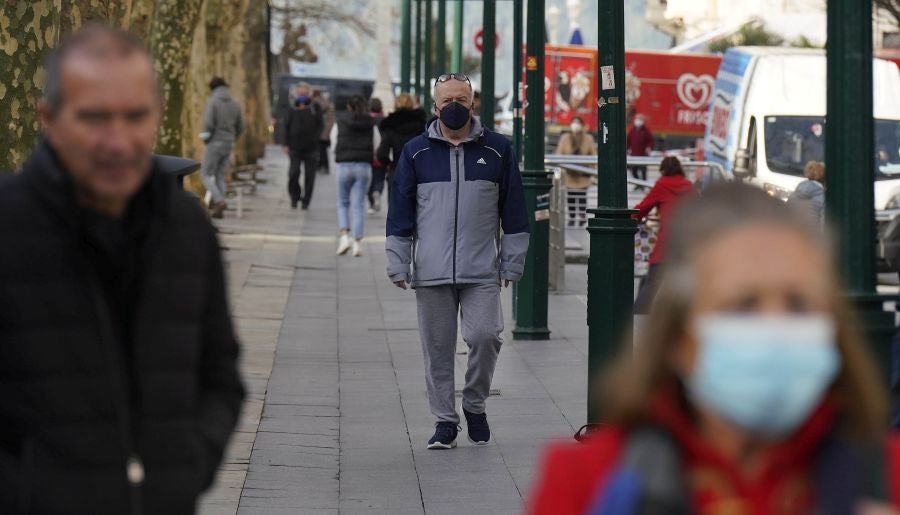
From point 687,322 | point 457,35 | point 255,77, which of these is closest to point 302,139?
point 457,35

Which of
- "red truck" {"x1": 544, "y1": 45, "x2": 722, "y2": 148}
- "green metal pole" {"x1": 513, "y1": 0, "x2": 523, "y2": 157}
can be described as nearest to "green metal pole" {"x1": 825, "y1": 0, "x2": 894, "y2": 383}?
"green metal pole" {"x1": 513, "y1": 0, "x2": 523, "y2": 157}

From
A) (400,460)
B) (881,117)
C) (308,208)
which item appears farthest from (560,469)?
(308,208)

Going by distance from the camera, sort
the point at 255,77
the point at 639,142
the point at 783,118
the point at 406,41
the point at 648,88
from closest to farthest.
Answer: the point at 783,118 < the point at 639,142 < the point at 406,41 < the point at 648,88 < the point at 255,77

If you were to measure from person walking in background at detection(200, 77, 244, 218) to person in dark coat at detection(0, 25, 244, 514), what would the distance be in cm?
2012

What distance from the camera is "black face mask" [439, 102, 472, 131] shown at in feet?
26.0

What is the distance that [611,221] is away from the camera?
8.00 m

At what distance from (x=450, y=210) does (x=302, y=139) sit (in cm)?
1819

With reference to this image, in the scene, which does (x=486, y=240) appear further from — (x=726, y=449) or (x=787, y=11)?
(x=787, y=11)

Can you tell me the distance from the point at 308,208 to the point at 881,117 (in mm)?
10520

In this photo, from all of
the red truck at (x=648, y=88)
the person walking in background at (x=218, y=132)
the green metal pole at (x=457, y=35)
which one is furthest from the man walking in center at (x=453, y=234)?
the red truck at (x=648, y=88)

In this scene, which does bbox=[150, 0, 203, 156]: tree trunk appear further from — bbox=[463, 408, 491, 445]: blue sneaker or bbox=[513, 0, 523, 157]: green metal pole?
bbox=[463, 408, 491, 445]: blue sneaker

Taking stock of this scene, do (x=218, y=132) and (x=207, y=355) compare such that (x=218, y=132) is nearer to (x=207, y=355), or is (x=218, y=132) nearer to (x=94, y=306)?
(x=207, y=355)

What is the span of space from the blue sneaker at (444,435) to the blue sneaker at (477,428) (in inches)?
3.7

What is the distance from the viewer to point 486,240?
7988mm
